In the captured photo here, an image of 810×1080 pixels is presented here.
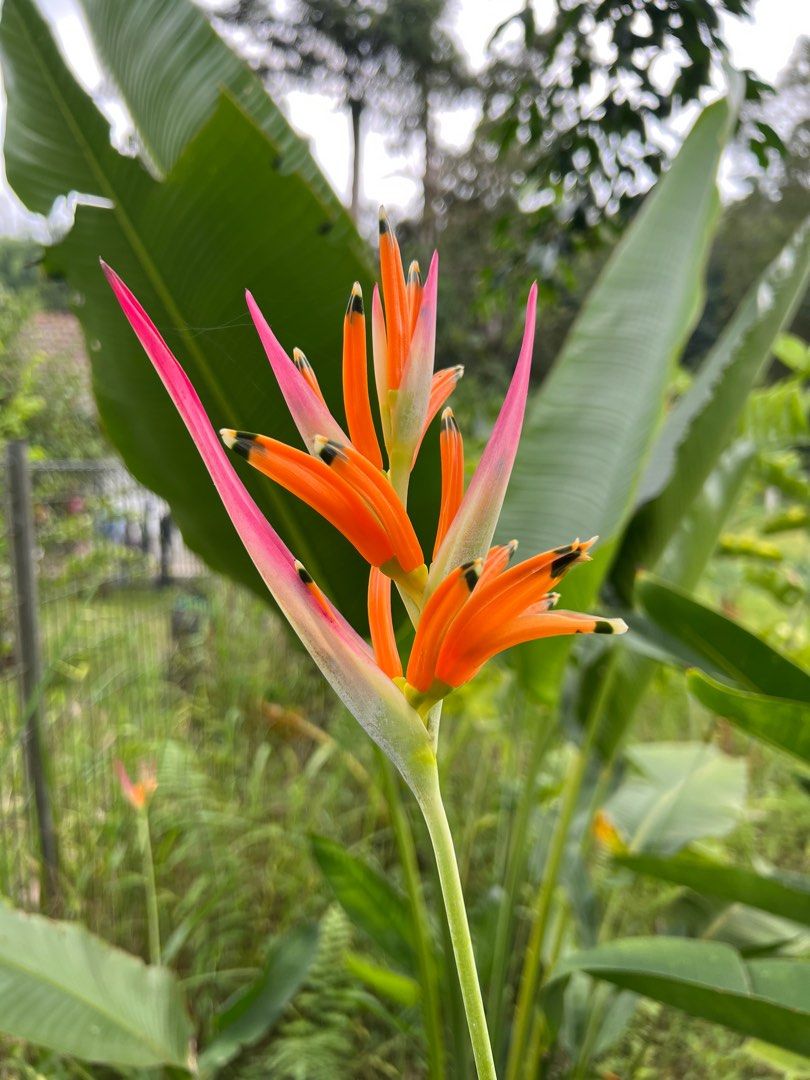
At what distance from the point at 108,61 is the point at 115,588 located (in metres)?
1.16

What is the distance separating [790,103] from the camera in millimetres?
1295

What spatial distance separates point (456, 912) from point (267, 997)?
0.66 m

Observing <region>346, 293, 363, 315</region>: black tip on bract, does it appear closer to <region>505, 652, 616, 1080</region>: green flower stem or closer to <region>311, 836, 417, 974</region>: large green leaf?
<region>311, 836, 417, 974</region>: large green leaf

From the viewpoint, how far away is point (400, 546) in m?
0.17

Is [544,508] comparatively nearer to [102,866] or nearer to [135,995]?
[135,995]

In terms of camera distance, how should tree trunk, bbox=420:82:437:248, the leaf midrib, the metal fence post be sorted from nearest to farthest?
1. the leaf midrib
2. tree trunk, bbox=420:82:437:248
3. the metal fence post

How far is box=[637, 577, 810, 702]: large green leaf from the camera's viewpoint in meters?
0.50

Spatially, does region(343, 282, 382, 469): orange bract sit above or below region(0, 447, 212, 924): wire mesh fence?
above

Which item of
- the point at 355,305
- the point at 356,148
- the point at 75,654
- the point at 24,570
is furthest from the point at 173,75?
the point at 75,654

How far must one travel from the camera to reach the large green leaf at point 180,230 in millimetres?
358

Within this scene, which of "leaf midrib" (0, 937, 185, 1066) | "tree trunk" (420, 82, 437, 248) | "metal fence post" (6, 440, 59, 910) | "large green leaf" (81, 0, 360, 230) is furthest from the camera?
"metal fence post" (6, 440, 59, 910)

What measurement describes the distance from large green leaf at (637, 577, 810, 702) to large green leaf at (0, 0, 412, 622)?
0.62 ft

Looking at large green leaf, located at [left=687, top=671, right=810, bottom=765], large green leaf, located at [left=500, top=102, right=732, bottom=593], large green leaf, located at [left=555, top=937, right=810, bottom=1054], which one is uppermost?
Result: large green leaf, located at [left=500, top=102, right=732, bottom=593]

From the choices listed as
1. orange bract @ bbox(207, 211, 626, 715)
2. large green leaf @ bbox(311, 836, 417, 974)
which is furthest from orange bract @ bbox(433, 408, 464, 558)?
large green leaf @ bbox(311, 836, 417, 974)
